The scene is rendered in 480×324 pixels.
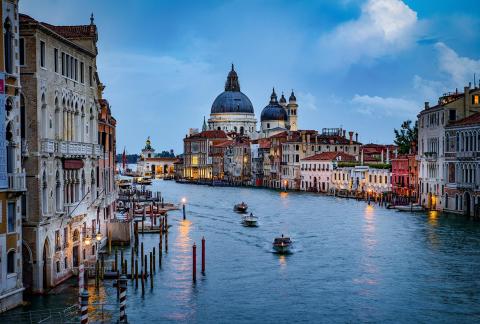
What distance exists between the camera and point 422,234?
3475 centimetres

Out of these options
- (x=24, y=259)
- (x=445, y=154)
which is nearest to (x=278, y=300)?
(x=24, y=259)

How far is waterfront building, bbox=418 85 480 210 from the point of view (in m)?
44.2

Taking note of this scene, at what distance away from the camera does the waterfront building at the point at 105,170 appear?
2684 centimetres

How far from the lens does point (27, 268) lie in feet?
60.0

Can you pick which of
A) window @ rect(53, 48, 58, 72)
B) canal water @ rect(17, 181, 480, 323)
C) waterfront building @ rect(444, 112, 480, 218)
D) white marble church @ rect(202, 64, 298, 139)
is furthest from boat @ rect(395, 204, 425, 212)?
white marble church @ rect(202, 64, 298, 139)

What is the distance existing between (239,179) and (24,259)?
8375 centimetres

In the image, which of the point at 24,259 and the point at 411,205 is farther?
the point at 411,205

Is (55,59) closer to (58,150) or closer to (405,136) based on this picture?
(58,150)

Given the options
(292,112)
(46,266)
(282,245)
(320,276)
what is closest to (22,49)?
(46,266)

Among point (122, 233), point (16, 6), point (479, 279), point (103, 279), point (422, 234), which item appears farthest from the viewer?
point (422, 234)

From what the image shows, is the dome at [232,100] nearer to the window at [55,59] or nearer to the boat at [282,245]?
the boat at [282,245]

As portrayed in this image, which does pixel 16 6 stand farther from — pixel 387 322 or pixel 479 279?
pixel 479 279

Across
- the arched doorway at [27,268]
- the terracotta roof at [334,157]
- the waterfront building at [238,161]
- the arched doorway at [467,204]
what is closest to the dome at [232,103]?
the waterfront building at [238,161]

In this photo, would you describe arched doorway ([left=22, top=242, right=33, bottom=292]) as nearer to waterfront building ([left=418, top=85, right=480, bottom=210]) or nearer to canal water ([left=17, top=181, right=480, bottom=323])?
canal water ([left=17, top=181, right=480, bottom=323])
